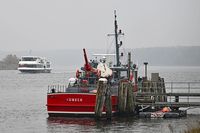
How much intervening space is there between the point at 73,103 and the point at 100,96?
2991mm

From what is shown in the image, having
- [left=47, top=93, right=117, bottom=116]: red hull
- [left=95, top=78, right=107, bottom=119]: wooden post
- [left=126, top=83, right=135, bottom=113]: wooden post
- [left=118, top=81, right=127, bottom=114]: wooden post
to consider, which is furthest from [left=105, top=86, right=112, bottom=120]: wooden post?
[left=126, top=83, right=135, bottom=113]: wooden post

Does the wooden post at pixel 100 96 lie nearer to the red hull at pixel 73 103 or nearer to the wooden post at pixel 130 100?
the red hull at pixel 73 103

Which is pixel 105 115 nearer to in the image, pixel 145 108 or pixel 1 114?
pixel 145 108

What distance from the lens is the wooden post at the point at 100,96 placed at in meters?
41.4

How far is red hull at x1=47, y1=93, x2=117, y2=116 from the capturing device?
1705 inches

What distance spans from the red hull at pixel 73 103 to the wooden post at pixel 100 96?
4.82ft

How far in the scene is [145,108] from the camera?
48.5 meters

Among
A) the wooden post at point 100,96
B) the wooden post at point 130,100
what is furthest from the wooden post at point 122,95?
the wooden post at point 100,96

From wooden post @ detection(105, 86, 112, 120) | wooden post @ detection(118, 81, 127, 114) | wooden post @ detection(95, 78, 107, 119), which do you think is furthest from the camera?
wooden post @ detection(118, 81, 127, 114)

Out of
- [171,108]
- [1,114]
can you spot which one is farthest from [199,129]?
[1,114]

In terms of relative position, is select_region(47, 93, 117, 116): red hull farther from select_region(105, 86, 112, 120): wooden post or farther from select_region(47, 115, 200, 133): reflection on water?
select_region(105, 86, 112, 120): wooden post

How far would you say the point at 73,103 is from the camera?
43656 mm

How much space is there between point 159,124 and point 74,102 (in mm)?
6089

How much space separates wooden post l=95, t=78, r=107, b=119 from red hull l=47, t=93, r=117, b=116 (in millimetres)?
1470
